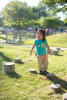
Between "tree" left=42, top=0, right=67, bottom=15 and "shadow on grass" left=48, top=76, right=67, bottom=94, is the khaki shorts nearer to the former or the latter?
"shadow on grass" left=48, top=76, right=67, bottom=94

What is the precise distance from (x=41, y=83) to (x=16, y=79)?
83cm

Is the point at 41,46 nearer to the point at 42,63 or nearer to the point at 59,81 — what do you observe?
the point at 42,63

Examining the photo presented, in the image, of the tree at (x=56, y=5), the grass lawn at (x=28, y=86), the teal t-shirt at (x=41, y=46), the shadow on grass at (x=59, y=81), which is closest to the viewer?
the grass lawn at (x=28, y=86)

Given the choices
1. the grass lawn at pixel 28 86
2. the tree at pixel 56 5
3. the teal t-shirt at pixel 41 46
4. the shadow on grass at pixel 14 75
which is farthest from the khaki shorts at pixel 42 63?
the tree at pixel 56 5

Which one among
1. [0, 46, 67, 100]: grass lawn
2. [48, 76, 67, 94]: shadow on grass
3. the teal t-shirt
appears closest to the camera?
[0, 46, 67, 100]: grass lawn

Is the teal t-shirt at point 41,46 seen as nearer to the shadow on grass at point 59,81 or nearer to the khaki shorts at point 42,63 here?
the khaki shorts at point 42,63

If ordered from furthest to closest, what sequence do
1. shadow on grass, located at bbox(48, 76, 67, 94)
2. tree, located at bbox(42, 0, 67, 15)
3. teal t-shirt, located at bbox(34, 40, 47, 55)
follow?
teal t-shirt, located at bbox(34, 40, 47, 55)
tree, located at bbox(42, 0, 67, 15)
shadow on grass, located at bbox(48, 76, 67, 94)

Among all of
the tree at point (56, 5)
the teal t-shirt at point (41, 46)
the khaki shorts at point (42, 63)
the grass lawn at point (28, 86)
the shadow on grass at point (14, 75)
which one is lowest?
the shadow on grass at point (14, 75)

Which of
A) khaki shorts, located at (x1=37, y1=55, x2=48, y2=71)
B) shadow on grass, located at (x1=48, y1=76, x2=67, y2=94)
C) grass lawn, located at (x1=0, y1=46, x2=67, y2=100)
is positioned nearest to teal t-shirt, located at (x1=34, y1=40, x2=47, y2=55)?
khaki shorts, located at (x1=37, y1=55, x2=48, y2=71)

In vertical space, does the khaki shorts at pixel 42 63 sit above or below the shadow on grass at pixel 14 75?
above

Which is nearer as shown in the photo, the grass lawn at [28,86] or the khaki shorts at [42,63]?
the grass lawn at [28,86]

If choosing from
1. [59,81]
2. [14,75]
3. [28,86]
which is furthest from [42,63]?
[28,86]

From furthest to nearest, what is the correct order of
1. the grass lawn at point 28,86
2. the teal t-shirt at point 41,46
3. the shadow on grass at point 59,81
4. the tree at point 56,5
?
the teal t-shirt at point 41,46 < the tree at point 56,5 < the shadow on grass at point 59,81 < the grass lawn at point 28,86

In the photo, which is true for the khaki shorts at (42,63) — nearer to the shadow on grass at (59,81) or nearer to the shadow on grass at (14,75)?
the shadow on grass at (59,81)
